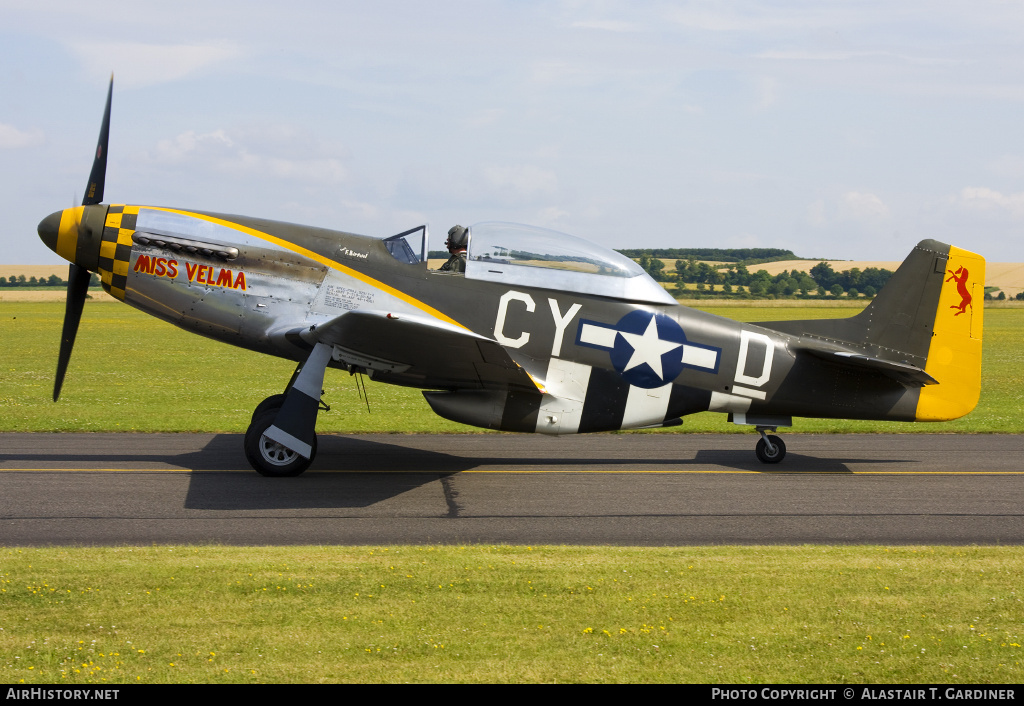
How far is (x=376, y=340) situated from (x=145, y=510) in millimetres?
2872

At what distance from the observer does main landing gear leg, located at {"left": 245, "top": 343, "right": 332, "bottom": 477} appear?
1027 cm

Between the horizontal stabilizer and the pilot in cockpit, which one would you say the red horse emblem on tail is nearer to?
the horizontal stabilizer

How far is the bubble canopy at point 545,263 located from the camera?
10797 millimetres

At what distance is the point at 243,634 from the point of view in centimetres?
512

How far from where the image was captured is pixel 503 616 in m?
5.54

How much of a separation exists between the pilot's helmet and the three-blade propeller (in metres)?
4.35

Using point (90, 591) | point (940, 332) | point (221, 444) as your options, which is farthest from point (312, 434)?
point (940, 332)

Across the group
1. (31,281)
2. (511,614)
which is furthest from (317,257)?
(31,281)

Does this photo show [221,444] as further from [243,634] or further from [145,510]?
[243,634]

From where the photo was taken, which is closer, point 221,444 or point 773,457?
point 773,457

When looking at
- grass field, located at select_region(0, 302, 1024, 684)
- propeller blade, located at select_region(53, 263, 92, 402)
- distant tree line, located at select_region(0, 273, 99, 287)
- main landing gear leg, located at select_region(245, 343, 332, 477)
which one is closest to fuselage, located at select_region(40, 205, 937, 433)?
main landing gear leg, located at select_region(245, 343, 332, 477)

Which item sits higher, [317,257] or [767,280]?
[767,280]

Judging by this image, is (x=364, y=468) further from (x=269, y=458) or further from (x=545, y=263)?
(x=545, y=263)

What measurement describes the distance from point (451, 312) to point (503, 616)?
5.66 metres
